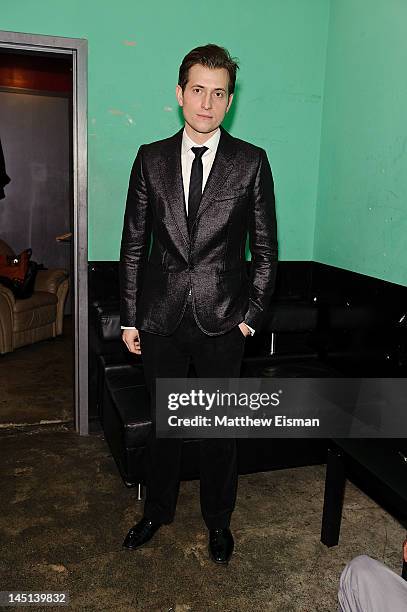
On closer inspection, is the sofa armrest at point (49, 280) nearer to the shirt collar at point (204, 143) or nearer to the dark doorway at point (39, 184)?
the dark doorway at point (39, 184)

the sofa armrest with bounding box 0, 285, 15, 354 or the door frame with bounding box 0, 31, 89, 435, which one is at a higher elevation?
the door frame with bounding box 0, 31, 89, 435

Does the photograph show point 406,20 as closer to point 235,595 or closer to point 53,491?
point 235,595

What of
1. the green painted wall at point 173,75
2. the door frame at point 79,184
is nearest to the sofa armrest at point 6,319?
the door frame at point 79,184

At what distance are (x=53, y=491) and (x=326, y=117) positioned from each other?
2644mm

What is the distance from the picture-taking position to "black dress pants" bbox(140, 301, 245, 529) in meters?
2.23

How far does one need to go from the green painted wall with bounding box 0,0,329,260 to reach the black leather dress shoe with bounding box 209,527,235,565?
1.72 m

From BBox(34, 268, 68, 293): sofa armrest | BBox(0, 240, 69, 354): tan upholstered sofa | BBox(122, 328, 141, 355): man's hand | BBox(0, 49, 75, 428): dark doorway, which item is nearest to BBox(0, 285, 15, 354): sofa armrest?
BBox(0, 240, 69, 354): tan upholstered sofa

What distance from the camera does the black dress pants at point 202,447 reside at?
2227 millimetres

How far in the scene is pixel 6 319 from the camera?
198 inches

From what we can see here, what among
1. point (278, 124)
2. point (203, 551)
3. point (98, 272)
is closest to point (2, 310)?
point (98, 272)

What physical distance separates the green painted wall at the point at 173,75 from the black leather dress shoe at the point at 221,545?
172 centimetres

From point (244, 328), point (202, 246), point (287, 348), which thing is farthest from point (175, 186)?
point (287, 348)

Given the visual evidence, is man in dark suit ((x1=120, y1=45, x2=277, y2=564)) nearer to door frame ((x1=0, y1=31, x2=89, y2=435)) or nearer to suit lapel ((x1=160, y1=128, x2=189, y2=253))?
suit lapel ((x1=160, y1=128, x2=189, y2=253))

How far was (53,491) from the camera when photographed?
9.25 ft
